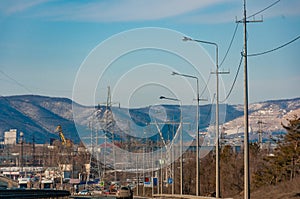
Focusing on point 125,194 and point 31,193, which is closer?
point 31,193

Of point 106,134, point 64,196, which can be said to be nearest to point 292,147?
point 64,196

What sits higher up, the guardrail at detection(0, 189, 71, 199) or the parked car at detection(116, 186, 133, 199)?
the guardrail at detection(0, 189, 71, 199)

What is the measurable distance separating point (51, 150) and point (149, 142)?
254ft

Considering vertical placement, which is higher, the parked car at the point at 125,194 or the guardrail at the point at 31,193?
the guardrail at the point at 31,193

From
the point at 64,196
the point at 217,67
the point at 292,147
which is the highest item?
the point at 217,67

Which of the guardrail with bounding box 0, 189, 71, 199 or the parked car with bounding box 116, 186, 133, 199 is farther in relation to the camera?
the parked car with bounding box 116, 186, 133, 199

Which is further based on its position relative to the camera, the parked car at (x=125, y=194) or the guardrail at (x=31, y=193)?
the parked car at (x=125, y=194)

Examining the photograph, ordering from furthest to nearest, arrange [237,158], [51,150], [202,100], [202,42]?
[51,150], [237,158], [202,100], [202,42]

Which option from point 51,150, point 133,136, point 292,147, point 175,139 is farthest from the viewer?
point 51,150

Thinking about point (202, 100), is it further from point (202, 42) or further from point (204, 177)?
point (204, 177)

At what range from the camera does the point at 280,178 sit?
82125mm

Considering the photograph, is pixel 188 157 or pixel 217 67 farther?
pixel 188 157

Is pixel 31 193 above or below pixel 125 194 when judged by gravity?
above

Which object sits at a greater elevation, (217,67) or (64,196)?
(217,67)
